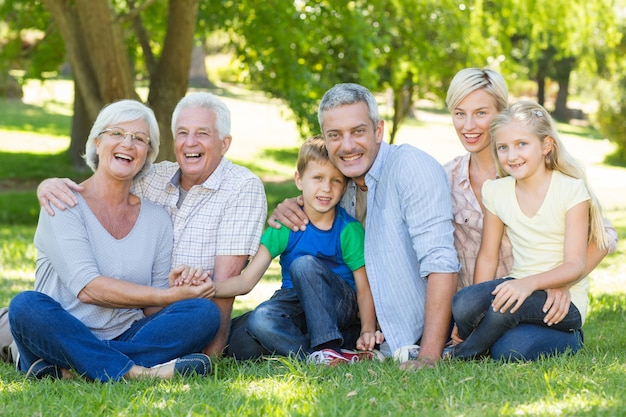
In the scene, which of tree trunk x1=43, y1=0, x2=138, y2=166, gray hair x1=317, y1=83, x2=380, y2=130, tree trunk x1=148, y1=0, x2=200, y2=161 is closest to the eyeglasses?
gray hair x1=317, y1=83, x2=380, y2=130

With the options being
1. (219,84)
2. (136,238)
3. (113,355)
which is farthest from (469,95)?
(219,84)

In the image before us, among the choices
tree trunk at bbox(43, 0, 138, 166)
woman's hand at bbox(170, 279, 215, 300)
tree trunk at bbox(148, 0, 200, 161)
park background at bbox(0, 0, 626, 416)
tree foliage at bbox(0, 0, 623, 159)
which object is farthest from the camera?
tree trunk at bbox(148, 0, 200, 161)

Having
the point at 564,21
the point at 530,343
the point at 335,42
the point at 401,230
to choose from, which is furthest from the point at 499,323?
the point at 335,42

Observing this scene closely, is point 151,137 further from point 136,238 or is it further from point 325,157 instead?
point 325,157

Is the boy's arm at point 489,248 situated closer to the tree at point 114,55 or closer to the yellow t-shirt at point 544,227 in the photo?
the yellow t-shirt at point 544,227

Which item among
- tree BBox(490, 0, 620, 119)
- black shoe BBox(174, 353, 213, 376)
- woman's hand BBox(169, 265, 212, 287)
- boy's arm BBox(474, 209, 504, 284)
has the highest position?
tree BBox(490, 0, 620, 119)

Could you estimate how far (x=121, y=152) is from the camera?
179 inches

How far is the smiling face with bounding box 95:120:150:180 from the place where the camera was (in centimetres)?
454

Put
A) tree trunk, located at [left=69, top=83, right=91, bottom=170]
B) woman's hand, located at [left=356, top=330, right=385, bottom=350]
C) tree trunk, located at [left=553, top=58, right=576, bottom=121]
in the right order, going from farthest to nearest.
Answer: tree trunk, located at [left=553, top=58, right=576, bottom=121] → tree trunk, located at [left=69, top=83, right=91, bottom=170] → woman's hand, located at [left=356, top=330, right=385, bottom=350]

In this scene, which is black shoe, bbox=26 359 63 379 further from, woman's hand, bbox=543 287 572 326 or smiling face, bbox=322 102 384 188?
woman's hand, bbox=543 287 572 326

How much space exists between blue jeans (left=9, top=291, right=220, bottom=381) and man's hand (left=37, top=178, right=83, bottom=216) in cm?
47

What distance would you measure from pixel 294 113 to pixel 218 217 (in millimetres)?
7923

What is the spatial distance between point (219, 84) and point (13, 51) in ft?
90.6

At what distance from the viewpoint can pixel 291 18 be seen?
1214cm
